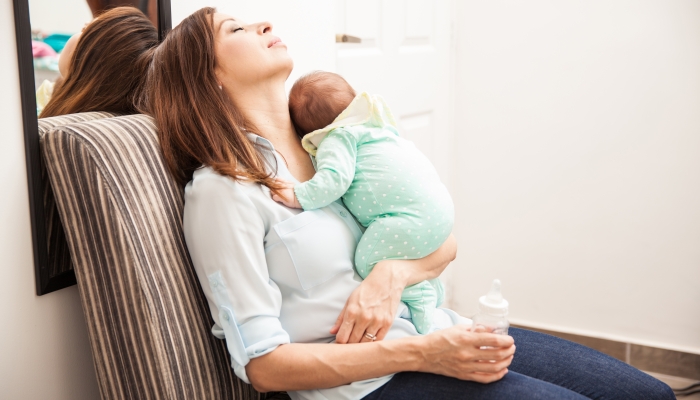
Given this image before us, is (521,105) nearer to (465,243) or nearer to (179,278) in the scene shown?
(465,243)

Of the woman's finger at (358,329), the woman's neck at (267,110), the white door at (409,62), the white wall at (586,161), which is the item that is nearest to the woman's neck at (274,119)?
the woman's neck at (267,110)

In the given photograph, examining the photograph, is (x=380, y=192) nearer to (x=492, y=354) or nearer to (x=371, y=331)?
(x=371, y=331)

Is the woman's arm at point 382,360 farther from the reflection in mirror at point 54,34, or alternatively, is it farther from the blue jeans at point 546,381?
the reflection in mirror at point 54,34

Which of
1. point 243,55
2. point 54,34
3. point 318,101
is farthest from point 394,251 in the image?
point 54,34

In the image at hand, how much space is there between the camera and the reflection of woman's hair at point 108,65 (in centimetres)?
113

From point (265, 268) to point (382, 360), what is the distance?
25cm

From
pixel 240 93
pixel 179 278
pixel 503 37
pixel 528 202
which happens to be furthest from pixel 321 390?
pixel 503 37

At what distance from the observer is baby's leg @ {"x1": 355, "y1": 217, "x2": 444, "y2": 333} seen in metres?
1.19

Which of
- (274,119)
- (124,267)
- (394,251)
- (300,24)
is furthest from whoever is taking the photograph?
(300,24)

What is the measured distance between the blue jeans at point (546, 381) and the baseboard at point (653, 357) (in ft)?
4.18

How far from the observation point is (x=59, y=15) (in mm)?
1061

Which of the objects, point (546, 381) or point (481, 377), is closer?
point (481, 377)

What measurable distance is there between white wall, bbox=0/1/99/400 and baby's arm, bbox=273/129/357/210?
412 millimetres

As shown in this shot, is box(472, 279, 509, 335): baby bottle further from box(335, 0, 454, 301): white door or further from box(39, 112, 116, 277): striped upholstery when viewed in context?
box(335, 0, 454, 301): white door
